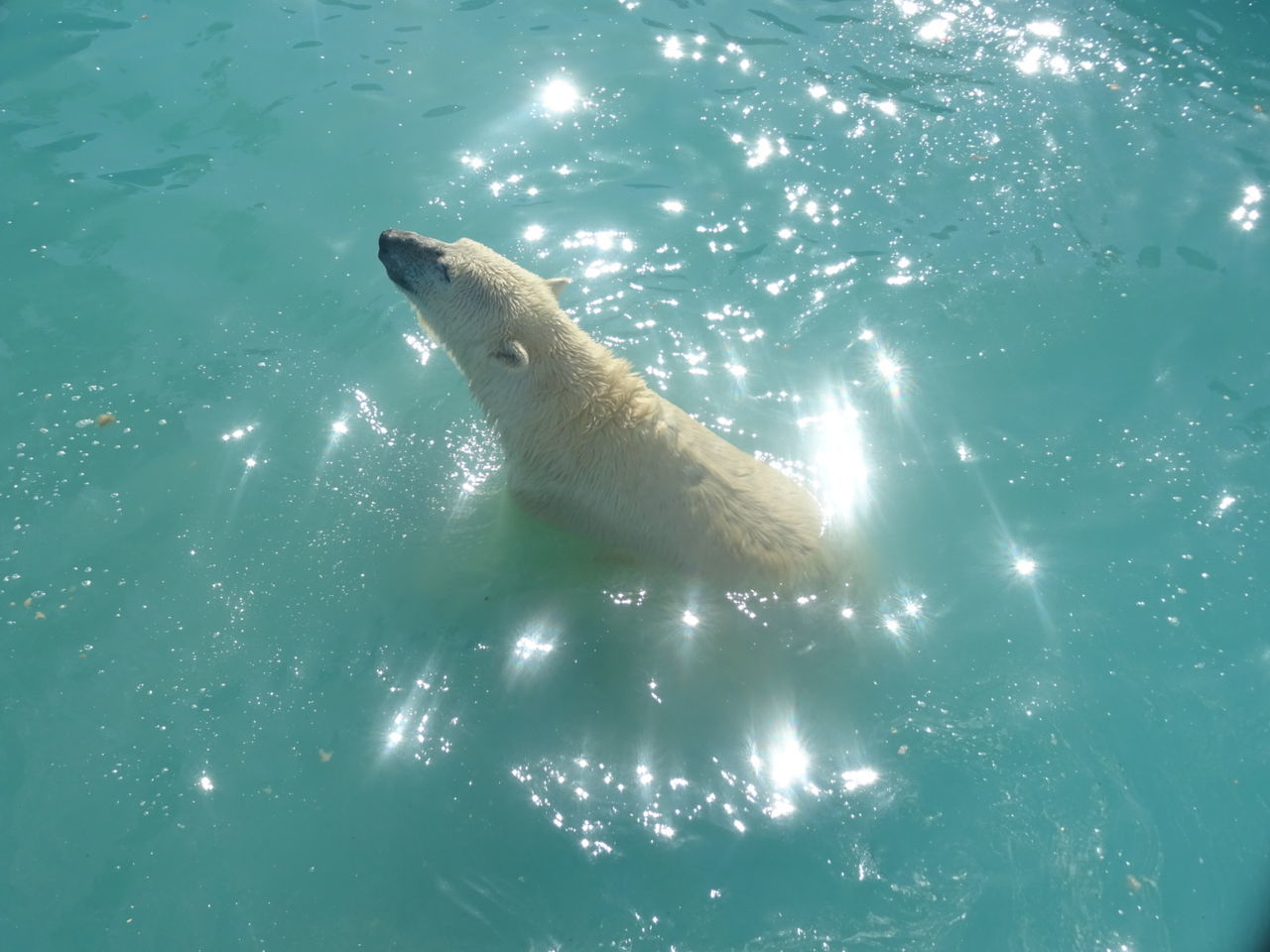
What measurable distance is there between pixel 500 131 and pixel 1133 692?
Answer: 7325 mm

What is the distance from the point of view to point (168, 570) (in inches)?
226

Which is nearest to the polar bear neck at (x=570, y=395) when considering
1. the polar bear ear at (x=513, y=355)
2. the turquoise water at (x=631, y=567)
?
the polar bear ear at (x=513, y=355)

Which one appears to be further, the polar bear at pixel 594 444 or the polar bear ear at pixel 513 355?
the polar bear ear at pixel 513 355

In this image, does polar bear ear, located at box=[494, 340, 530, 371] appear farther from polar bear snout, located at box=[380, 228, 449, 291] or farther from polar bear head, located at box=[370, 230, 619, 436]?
polar bear snout, located at box=[380, 228, 449, 291]

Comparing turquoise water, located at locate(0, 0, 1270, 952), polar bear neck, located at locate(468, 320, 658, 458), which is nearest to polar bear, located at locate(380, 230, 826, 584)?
polar bear neck, located at locate(468, 320, 658, 458)

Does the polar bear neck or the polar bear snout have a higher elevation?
the polar bear snout

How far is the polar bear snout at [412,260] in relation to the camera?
577cm

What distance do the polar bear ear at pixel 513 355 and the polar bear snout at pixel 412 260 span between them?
2.39 feet

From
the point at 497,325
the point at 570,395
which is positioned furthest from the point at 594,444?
the point at 497,325

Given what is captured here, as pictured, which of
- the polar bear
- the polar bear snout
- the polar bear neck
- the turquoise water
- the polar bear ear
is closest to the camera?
the turquoise water

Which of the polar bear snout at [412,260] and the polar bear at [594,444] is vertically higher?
the polar bear snout at [412,260]

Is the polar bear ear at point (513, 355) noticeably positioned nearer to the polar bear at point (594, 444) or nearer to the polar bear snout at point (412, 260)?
the polar bear at point (594, 444)

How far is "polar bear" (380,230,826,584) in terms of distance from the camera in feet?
17.0

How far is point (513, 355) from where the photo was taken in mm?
5324
